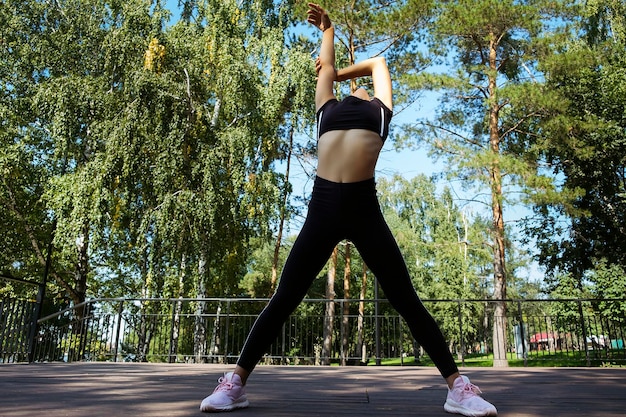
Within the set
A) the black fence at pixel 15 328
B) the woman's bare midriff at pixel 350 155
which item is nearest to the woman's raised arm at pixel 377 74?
the woman's bare midriff at pixel 350 155

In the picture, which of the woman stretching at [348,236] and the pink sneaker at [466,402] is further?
the woman stretching at [348,236]

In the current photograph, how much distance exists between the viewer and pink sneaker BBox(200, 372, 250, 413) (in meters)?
1.98

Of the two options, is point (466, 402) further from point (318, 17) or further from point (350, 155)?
point (318, 17)

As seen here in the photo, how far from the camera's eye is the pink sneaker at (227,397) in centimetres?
198

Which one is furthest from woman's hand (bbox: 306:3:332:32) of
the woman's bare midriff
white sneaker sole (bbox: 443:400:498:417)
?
white sneaker sole (bbox: 443:400:498:417)

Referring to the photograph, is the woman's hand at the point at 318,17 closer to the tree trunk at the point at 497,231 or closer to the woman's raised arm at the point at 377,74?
the woman's raised arm at the point at 377,74

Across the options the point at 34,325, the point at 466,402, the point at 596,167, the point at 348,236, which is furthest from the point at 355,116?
the point at 596,167

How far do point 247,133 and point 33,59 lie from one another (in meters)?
10.1

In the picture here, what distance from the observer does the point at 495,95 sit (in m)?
14.4

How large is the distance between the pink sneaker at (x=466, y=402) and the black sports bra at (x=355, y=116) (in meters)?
1.12

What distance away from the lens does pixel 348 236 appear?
7.05 ft

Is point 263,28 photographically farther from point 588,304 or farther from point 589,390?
point 589,390

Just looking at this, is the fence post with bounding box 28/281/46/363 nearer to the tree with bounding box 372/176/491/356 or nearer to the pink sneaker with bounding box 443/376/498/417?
the pink sneaker with bounding box 443/376/498/417

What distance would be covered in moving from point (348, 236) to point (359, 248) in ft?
0.25
